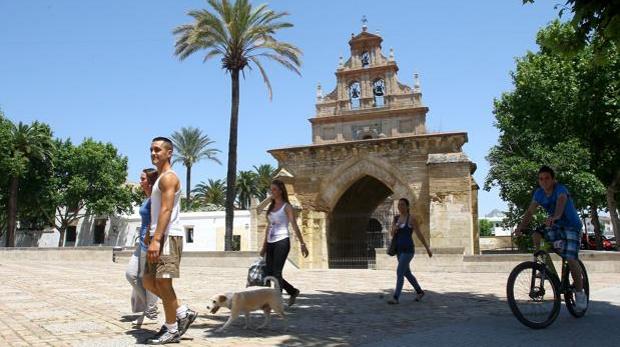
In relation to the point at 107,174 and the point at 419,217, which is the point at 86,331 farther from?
the point at 107,174

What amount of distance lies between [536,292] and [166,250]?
3695 millimetres

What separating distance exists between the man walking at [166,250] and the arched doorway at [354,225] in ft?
57.0

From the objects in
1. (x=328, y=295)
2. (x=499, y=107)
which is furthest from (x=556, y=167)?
(x=328, y=295)

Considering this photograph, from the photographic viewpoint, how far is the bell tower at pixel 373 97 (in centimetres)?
3909

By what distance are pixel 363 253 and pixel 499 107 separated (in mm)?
15021

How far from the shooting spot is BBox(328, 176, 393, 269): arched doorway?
23094 millimetres

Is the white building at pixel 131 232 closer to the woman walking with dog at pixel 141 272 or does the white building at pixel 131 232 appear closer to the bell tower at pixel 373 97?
the bell tower at pixel 373 97

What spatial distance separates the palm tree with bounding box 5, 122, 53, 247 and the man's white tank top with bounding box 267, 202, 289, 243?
121ft

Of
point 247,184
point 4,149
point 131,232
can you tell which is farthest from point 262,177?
point 4,149

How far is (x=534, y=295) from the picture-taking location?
17.8 ft

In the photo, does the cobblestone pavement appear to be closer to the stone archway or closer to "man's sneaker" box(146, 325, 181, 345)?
"man's sneaker" box(146, 325, 181, 345)

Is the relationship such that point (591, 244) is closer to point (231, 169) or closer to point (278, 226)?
point (231, 169)

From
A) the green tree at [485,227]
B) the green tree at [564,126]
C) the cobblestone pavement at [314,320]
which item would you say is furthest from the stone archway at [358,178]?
the green tree at [485,227]

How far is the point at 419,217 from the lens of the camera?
805 inches
